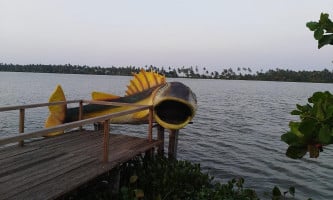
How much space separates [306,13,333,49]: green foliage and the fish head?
608 cm

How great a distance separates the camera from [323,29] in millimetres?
1529

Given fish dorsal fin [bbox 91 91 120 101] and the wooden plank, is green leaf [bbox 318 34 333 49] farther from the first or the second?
fish dorsal fin [bbox 91 91 120 101]

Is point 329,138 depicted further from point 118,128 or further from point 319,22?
point 118,128

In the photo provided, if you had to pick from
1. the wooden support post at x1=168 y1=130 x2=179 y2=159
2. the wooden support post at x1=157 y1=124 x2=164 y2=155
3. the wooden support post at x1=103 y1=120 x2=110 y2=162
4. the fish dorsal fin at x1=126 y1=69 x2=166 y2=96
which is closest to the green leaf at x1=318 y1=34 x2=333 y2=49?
the wooden support post at x1=103 y1=120 x2=110 y2=162

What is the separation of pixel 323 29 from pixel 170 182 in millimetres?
6046

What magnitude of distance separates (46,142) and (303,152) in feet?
23.5

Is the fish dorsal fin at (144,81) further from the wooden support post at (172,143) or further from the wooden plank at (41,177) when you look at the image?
the wooden plank at (41,177)

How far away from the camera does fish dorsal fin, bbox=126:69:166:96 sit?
9424 mm

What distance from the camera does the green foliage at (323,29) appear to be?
1.52m

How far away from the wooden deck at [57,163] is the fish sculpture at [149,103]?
55 centimetres

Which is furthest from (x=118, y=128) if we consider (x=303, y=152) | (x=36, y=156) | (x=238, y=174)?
(x=303, y=152)

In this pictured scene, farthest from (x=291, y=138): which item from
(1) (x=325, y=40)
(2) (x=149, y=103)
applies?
(2) (x=149, y=103)

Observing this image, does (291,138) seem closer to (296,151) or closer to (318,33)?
(296,151)

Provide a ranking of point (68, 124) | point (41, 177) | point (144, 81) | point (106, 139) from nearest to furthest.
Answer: point (68, 124)
point (41, 177)
point (106, 139)
point (144, 81)
